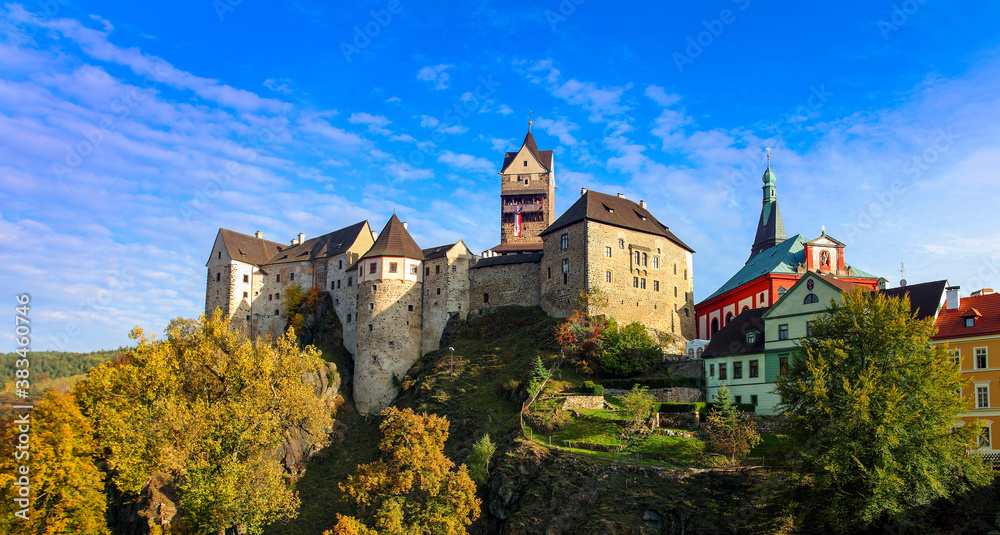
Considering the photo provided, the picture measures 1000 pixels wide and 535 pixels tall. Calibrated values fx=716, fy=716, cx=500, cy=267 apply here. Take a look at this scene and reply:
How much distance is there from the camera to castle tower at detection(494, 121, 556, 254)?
314 feet

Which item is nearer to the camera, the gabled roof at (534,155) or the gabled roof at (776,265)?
the gabled roof at (776,265)

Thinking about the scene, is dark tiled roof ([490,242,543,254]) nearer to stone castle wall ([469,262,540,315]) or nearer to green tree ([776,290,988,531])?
stone castle wall ([469,262,540,315])

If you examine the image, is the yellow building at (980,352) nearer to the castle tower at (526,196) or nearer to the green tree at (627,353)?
the green tree at (627,353)

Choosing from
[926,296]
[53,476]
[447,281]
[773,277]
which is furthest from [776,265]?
[53,476]

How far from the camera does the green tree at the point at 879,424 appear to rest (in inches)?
1224

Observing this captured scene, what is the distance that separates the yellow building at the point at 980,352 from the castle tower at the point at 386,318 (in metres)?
47.1

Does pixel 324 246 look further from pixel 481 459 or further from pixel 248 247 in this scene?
pixel 481 459

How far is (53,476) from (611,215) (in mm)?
49520

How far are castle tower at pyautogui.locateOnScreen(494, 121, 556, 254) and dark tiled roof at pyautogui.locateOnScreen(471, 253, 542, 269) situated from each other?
58.1ft

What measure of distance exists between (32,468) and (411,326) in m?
38.6

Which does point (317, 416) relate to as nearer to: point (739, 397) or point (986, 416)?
point (739, 397)

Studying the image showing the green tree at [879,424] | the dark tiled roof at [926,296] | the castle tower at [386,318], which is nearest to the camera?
the green tree at [879,424]

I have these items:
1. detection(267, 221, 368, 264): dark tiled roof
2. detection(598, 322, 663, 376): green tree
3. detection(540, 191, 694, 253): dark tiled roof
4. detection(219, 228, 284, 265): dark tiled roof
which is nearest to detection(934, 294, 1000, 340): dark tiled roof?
detection(598, 322, 663, 376): green tree

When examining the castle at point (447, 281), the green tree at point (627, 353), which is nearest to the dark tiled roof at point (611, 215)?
the castle at point (447, 281)
